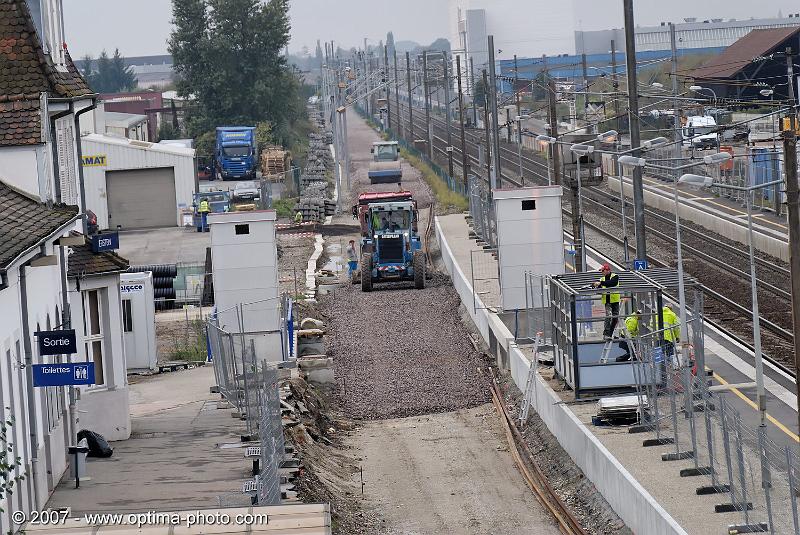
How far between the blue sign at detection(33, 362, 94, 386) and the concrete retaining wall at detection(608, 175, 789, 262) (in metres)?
30.1

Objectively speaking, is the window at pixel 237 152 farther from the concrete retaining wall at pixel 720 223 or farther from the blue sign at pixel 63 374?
the blue sign at pixel 63 374

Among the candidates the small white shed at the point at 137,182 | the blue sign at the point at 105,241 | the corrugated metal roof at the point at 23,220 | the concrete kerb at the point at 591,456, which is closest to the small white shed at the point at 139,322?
the concrete kerb at the point at 591,456

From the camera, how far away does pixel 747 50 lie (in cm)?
8675

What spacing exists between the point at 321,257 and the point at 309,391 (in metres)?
26.7

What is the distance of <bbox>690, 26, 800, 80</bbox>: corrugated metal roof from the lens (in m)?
82.2

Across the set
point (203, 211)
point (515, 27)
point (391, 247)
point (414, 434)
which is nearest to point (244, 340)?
point (414, 434)

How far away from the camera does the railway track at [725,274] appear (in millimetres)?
32000

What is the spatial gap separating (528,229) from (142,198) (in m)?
38.5

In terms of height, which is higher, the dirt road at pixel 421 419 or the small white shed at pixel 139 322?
the small white shed at pixel 139 322

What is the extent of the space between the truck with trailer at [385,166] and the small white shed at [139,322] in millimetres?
47224

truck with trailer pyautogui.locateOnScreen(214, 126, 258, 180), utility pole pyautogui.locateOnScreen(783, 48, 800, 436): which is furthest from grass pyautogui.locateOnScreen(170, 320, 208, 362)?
truck with trailer pyautogui.locateOnScreen(214, 126, 258, 180)

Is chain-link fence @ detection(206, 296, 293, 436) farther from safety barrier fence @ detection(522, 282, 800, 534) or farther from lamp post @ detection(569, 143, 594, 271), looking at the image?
lamp post @ detection(569, 143, 594, 271)

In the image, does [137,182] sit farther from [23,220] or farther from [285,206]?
[23,220]

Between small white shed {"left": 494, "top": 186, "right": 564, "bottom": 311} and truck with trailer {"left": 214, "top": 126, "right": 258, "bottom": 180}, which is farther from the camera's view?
truck with trailer {"left": 214, "top": 126, "right": 258, "bottom": 180}
